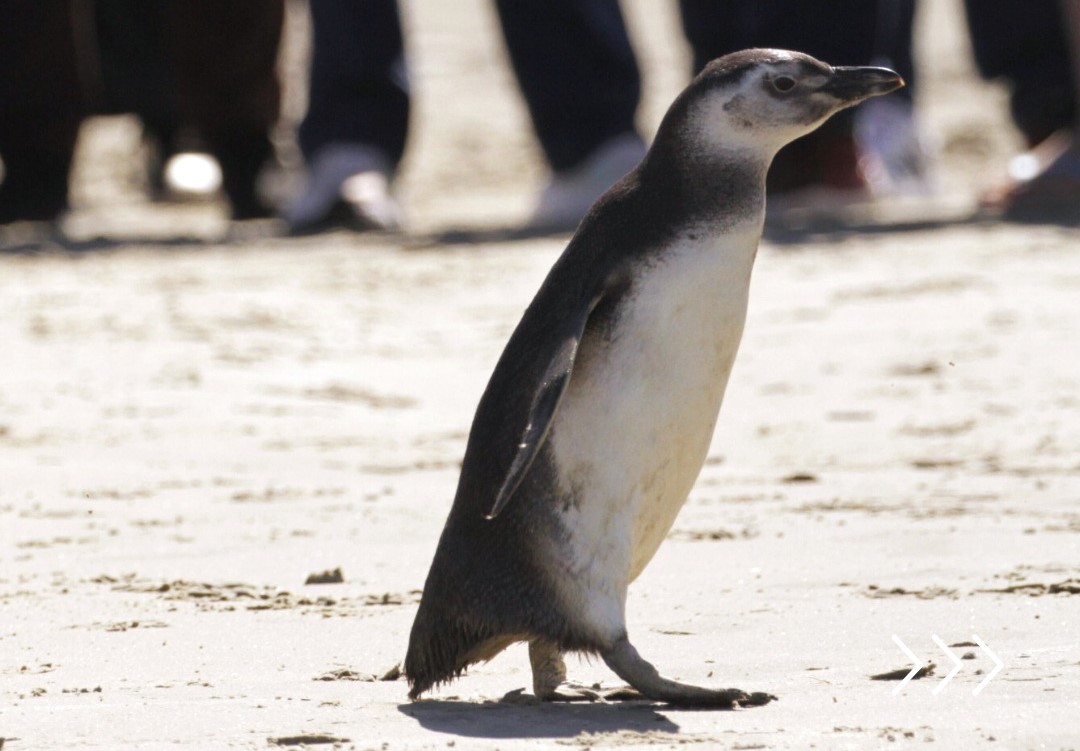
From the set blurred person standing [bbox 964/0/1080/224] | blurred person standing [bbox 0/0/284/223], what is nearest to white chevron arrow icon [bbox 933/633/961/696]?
blurred person standing [bbox 964/0/1080/224]

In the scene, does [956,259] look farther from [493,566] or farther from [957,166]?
[493,566]

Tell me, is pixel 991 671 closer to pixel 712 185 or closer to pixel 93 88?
pixel 712 185

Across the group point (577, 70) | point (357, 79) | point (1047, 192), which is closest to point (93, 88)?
point (357, 79)

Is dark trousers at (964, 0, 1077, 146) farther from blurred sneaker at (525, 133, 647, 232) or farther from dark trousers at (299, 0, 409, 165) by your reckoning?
dark trousers at (299, 0, 409, 165)

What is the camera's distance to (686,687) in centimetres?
238

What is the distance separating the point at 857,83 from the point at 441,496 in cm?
140

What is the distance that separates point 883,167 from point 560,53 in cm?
122

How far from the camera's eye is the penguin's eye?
2.53 meters

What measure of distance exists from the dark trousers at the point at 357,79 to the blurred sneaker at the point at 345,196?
47mm

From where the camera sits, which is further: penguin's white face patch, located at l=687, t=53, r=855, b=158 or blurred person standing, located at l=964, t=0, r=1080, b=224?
blurred person standing, located at l=964, t=0, r=1080, b=224

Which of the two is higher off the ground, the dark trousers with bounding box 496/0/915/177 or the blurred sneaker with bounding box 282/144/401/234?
the dark trousers with bounding box 496/0/915/177

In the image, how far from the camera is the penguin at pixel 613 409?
2432mm

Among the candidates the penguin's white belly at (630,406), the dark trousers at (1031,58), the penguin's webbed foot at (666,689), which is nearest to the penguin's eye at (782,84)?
the penguin's white belly at (630,406)

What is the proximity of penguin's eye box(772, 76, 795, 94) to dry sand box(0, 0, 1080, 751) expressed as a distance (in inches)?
28.0
